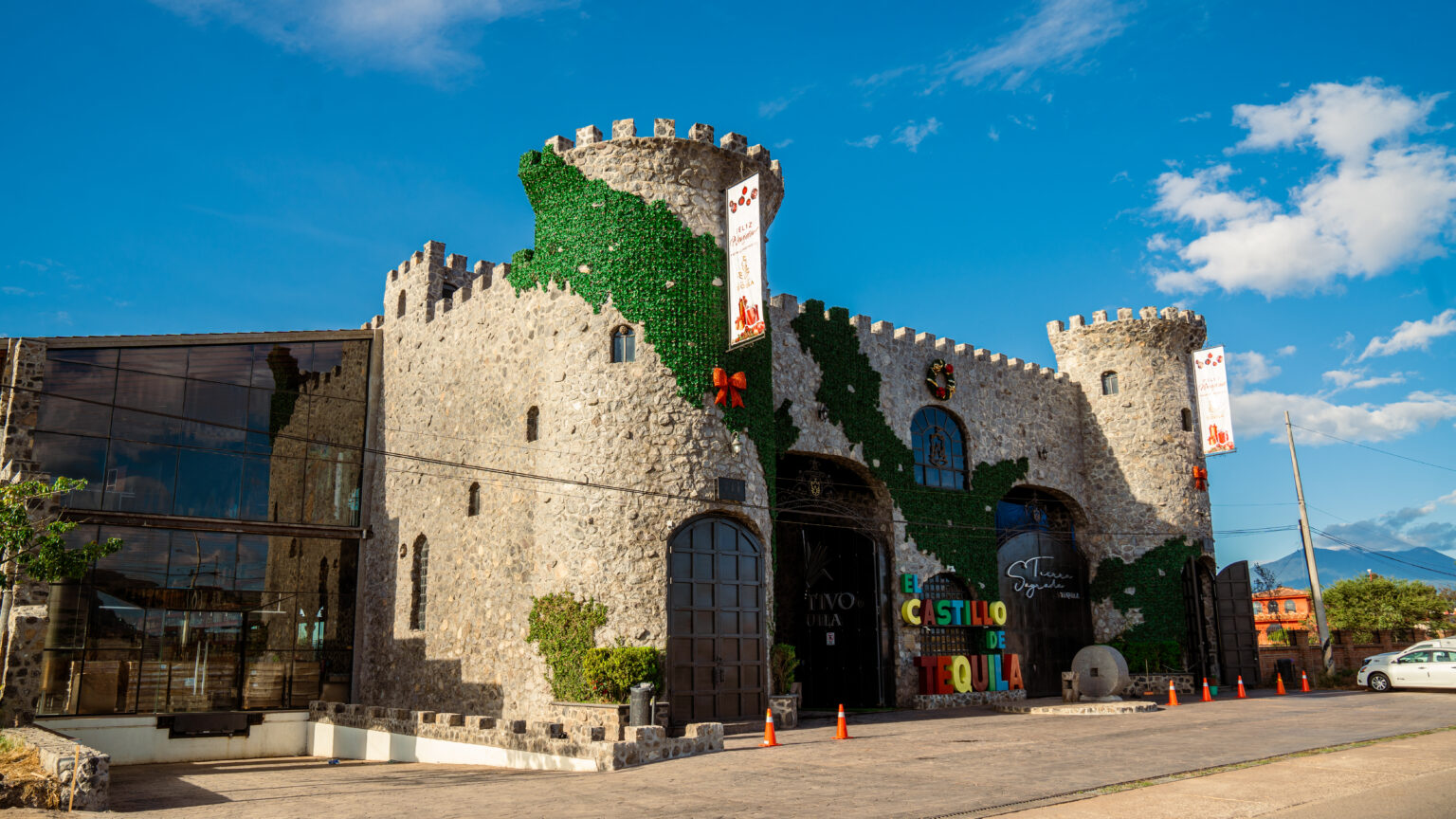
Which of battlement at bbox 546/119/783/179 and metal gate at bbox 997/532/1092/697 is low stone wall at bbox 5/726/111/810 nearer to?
battlement at bbox 546/119/783/179

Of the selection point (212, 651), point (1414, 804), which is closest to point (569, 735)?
point (1414, 804)

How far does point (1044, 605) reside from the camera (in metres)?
33.1

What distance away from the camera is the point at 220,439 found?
25.5m

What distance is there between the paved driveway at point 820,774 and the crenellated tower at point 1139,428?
39.5ft

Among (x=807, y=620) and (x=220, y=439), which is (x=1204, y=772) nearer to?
(x=807, y=620)

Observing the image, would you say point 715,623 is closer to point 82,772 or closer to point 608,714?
point 608,714

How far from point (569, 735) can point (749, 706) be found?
6.26m

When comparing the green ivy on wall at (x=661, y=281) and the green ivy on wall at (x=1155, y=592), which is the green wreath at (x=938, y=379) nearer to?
the green ivy on wall at (x=661, y=281)

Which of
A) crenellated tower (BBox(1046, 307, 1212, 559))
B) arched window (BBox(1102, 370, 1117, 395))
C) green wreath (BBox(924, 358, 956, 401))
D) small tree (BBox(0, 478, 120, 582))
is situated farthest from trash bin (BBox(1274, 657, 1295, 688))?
small tree (BBox(0, 478, 120, 582))

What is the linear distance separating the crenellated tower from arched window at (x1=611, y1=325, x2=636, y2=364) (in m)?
20.0

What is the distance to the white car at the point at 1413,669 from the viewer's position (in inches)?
1148

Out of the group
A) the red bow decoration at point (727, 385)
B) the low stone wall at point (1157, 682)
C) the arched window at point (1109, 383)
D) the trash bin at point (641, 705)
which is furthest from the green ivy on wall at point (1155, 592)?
the trash bin at point (641, 705)

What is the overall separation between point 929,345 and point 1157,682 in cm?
1360

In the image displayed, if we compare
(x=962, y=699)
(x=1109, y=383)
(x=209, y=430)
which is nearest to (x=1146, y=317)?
(x=1109, y=383)
